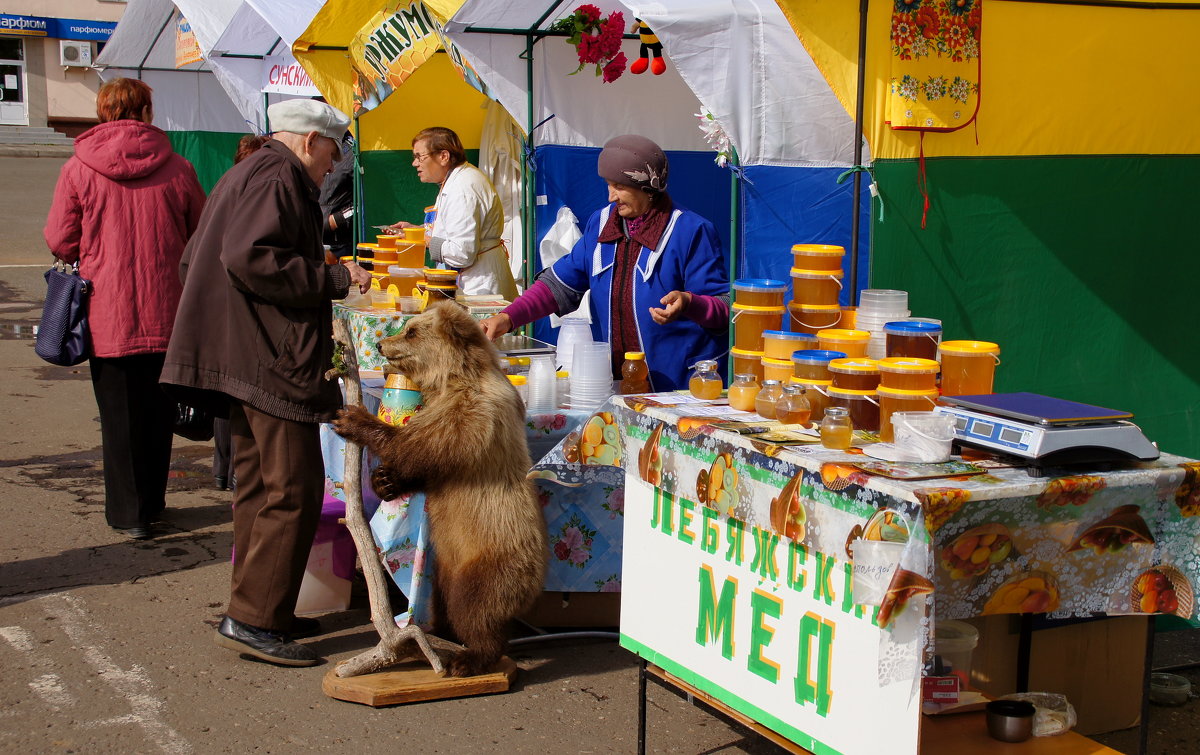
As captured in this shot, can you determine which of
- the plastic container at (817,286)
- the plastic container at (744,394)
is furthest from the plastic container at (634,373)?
the plastic container at (744,394)

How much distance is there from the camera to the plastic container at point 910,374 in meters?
3.15

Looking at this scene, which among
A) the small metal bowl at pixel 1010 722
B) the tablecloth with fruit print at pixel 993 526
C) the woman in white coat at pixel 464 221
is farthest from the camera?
the woman in white coat at pixel 464 221

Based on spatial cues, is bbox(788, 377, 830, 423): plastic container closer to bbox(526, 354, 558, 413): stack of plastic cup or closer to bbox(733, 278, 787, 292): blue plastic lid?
bbox(733, 278, 787, 292): blue plastic lid

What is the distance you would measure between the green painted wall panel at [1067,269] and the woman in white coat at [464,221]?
9.68ft

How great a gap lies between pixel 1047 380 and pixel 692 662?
8.17 ft

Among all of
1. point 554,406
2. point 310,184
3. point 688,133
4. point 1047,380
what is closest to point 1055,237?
point 1047,380

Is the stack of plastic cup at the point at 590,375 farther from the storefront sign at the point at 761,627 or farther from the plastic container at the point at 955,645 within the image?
the plastic container at the point at 955,645

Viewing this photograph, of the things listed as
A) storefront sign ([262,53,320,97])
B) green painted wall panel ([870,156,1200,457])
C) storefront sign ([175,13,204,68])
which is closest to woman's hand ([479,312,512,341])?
green painted wall panel ([870,156,1200,457])

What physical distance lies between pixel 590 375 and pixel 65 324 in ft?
8.70

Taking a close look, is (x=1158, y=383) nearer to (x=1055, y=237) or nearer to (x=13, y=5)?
(x=1055, y=237)

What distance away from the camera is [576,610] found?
481 centimetres

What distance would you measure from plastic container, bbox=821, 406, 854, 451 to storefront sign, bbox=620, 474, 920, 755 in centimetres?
27

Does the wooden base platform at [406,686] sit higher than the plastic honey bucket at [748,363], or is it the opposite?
the plastic honey bucket at [748,363]

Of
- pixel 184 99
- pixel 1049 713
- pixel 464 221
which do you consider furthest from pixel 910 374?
pixel 184 99
